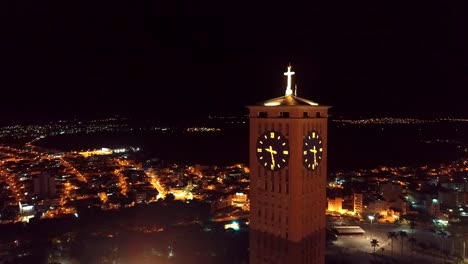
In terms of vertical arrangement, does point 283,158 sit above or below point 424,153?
above

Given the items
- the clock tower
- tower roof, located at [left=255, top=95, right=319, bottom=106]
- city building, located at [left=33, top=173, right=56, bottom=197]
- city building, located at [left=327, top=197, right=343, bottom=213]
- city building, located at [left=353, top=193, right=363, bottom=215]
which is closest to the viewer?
the clock tower

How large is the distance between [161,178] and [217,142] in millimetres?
72544

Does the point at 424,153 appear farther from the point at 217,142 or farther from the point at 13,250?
the point at 13,250

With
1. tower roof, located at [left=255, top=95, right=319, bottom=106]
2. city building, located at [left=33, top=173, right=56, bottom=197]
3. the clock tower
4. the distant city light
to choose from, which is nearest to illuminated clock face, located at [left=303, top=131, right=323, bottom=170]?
the clock tower

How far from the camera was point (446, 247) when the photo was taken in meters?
49.0

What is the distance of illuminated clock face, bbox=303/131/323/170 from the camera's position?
21.4m

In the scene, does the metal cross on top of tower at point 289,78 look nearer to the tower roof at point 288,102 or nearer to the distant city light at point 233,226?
the tower roof at point 288,102

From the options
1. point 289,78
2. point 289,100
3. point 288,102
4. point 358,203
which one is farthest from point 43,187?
point 288,102

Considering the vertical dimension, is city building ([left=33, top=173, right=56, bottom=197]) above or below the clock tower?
below

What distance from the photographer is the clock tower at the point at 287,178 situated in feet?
69.2

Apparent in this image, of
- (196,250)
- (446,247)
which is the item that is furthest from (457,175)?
(196,250)

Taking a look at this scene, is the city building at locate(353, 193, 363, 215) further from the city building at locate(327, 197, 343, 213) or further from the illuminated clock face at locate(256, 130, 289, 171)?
the illuminated clock face at locate(256, 130, 289, 171)

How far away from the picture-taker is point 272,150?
21.9 meters

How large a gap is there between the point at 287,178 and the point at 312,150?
209 cm
